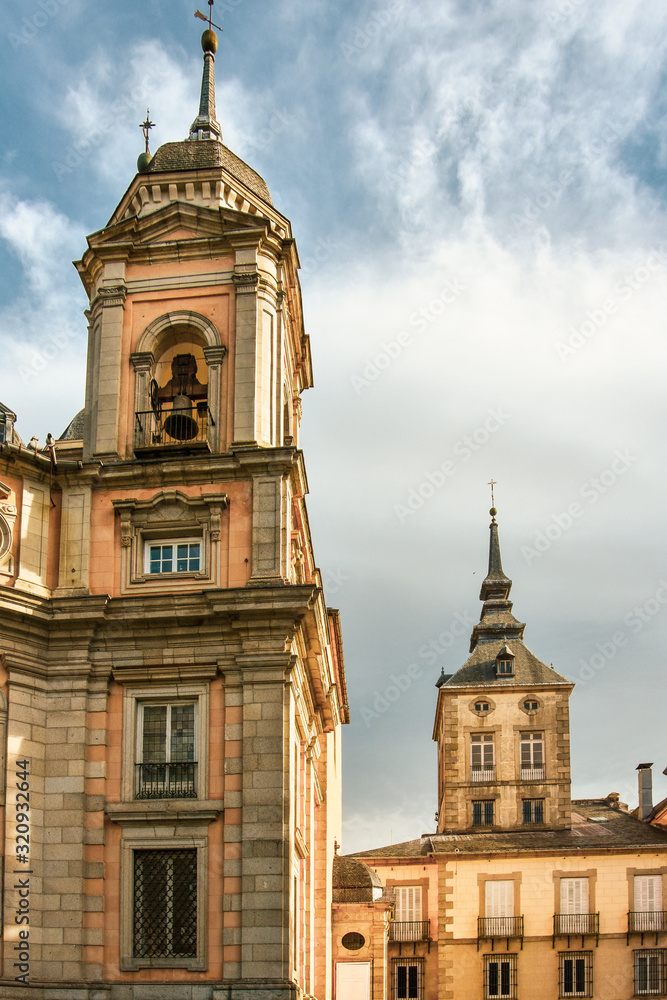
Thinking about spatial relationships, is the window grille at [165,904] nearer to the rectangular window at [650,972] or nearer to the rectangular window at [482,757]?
the rectangular window at [650,972]

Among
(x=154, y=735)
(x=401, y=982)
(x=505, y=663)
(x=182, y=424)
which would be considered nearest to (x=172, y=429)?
(x=182, y=424)

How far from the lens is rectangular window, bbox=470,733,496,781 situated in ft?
219

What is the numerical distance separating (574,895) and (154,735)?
37996 millimetres

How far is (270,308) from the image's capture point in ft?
95.6

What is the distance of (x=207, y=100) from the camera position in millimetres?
34906

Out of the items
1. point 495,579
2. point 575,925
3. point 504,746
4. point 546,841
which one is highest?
point 495,579

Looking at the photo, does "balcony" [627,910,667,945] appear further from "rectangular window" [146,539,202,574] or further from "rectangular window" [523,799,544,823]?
"rectangular window" [146,539,202,574]

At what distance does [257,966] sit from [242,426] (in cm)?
1117

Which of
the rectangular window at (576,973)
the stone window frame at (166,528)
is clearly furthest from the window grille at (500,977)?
the stone window frame at (166,528)

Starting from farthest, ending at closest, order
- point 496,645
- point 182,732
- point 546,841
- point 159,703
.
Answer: point 496,645 → point 546,841 → point 159,703 → point 182,732

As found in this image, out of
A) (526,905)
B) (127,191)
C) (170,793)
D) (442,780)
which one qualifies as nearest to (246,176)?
(127,191)

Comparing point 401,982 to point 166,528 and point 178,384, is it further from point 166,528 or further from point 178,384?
point 166,528

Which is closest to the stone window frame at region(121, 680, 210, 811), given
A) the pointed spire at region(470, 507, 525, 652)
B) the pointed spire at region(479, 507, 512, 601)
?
the pointed spire at region(470, 507, 525, 652)

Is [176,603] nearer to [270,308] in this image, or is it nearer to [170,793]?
[170,793]
